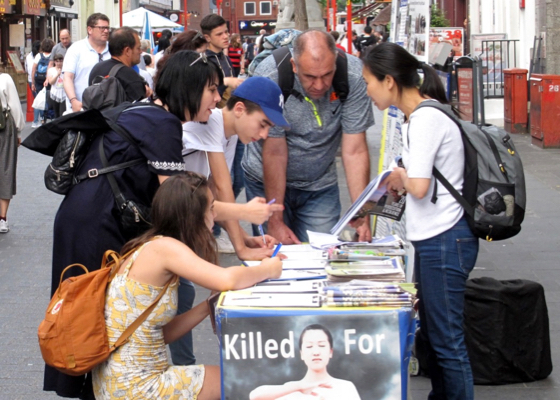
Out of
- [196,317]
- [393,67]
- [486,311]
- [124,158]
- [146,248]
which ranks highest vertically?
[393,67]

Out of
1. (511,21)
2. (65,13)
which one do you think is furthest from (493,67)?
(65,13)

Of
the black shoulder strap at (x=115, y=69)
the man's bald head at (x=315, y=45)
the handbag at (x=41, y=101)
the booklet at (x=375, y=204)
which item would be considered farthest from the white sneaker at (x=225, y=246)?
the handbag at (x=41, y=101)

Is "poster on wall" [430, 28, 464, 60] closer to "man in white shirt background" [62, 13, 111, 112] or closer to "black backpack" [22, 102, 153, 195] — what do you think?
"man in white shirt background" [62, 13, 111, 112]

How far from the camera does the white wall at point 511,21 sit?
64.6 feet

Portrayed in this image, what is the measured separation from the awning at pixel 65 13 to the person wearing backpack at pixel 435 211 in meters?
34.3

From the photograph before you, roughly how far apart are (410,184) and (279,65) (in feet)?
4.20

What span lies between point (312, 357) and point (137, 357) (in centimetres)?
75

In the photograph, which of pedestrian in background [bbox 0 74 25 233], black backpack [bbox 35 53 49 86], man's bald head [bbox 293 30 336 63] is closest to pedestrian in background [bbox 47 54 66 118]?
black backpack [bbox 35 53 49 86]

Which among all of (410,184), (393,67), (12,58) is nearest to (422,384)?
(410,184)

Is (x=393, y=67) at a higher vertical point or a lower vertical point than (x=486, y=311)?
higher

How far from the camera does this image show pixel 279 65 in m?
4.34

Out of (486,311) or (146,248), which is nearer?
(146,248)

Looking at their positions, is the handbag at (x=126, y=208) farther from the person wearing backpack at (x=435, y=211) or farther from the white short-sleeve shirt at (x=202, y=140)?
the person wearing backpack at (x=435, y=211)

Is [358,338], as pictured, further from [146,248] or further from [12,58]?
[12,58]
